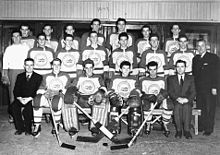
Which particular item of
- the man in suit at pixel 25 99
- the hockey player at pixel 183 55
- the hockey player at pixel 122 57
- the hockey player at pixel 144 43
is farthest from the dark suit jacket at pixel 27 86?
the hockey player at pixel 183 55

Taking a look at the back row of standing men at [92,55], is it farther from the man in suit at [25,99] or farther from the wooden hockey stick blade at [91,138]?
the wooden hockey stick blade at [91,138]

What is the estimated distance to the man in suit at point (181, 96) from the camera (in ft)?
15.5

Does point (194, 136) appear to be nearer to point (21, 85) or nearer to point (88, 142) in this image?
point (88, 142)

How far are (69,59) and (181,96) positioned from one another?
199 centimetres

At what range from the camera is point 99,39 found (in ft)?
19.9

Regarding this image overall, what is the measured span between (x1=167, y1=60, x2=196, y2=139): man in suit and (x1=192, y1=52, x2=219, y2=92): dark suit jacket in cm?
24

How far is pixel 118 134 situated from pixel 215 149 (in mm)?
1422

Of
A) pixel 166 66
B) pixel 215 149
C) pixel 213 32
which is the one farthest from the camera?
pixel 213 32

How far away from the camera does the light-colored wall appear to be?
7066 millimetres

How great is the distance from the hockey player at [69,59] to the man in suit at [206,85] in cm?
206

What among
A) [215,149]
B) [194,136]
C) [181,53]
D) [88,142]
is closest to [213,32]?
[181,53]

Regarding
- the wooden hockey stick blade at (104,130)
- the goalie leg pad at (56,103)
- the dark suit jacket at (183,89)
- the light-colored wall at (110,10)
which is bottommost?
the wooden hockey stick blade at (104,130)

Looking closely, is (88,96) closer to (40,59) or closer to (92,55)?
(92,55)

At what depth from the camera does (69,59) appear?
215 inches
